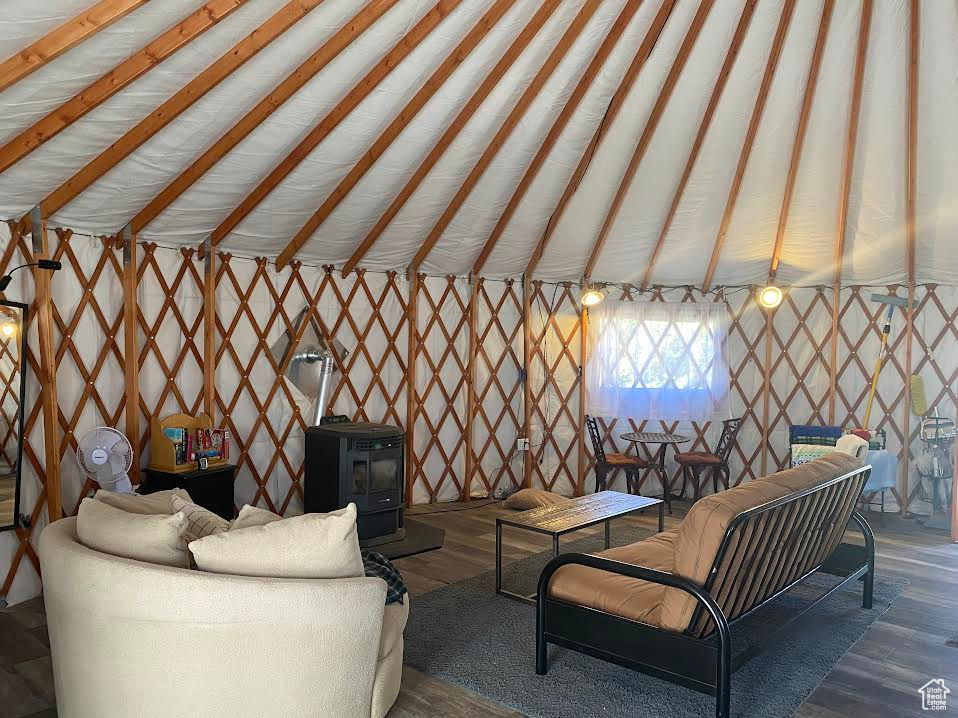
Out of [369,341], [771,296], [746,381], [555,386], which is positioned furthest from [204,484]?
[746,381]

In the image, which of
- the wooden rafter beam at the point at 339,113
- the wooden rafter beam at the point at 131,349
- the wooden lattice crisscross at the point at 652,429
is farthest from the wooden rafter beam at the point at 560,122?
the wooden rafter beam at the point at 131,349

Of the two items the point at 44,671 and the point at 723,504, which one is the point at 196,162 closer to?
the point at 44,671

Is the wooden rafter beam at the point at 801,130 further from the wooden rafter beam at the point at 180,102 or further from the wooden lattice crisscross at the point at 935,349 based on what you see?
the wooden rafter beam at the point at 180,102

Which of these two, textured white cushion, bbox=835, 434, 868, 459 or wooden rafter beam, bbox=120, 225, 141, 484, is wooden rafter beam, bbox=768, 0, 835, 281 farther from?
wooden rafter beam, bbox=120, 225, 141, 484

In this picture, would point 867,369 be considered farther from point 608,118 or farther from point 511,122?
point 511,122

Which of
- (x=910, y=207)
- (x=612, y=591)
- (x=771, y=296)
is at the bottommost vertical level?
(x=612, y=591)

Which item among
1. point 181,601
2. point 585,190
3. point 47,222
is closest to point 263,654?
point 181,601

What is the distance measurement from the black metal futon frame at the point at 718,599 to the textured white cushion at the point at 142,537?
1.19 meters

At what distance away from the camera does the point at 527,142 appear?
4.15 m

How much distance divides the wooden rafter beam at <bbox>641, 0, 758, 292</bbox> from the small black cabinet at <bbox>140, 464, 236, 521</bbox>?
3.32m

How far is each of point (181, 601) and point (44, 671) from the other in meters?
1.15

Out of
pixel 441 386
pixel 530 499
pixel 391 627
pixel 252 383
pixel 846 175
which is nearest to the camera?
pixel 391 627

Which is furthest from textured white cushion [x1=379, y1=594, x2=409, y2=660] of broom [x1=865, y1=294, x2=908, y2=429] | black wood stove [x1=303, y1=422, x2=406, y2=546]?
broom [x1=865, y1=294, x2=908, y2=429]

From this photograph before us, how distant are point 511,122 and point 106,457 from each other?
2.65m
